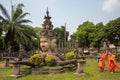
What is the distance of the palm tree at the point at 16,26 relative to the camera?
1095 inches

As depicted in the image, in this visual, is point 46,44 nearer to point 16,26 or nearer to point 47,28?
point 47,28

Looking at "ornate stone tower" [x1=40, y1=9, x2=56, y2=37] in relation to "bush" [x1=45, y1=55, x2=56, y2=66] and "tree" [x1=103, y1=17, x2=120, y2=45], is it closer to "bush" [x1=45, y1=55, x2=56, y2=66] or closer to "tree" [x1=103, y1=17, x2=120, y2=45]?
"bush" [x1=45, y1=55, x2=56, y2=66]

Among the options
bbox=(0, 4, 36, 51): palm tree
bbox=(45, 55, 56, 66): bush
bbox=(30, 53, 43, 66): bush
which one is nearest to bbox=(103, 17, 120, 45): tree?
bbox=(0, 4, 36, 51): palm tree

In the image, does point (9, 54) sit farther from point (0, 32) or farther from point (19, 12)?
point (19, 12)

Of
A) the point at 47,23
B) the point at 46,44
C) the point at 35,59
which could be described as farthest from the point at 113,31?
the point at 35,59

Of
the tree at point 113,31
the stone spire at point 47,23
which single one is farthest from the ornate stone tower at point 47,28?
the tree at point 113,31

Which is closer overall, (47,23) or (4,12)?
(47,23)

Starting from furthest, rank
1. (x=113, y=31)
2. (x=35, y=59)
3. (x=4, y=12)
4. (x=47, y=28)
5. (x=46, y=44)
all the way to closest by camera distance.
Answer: (x=113, y=31), (x=4, y=12), (x=47, y=28), (x=46, y=44), (x=35, y=59)

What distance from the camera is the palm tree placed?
27816mm

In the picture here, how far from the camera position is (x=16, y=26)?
2819 cm

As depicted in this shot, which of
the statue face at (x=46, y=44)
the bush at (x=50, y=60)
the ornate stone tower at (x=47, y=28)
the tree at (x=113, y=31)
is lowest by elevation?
the bush at (x=50, y=60)

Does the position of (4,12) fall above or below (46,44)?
above

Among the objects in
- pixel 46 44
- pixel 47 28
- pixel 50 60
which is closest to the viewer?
pixel 50 60

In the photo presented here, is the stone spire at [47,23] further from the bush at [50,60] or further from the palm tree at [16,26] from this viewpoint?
the palm tree at [16,26]
